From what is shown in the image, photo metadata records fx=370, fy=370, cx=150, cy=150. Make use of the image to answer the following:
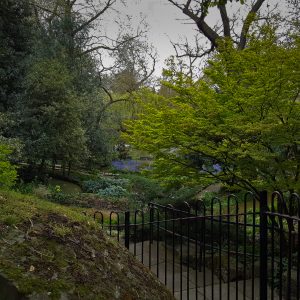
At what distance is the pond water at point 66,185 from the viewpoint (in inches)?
627

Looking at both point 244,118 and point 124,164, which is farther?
point 124,164

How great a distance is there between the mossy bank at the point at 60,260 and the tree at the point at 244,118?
9.70 feet

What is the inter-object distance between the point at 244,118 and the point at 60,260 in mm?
3697

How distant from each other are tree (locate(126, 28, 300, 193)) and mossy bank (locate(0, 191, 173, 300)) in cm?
296

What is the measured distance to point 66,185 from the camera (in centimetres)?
1650

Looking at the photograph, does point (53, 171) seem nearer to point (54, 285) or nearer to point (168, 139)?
point (168, 139)

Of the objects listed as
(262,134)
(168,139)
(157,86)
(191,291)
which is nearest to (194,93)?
(168,139)

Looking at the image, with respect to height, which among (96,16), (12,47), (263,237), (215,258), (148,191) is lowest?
(215,258)

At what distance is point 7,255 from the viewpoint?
1.82 m

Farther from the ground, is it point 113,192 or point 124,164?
point 124,164

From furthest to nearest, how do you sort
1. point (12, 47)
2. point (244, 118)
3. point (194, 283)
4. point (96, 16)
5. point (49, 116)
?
point (96, 16)
point (12, 47)
point (49, 116)
point (194, 283)
point (244, 118)

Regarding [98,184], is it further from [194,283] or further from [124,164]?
[194,283]

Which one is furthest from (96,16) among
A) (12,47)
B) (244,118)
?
(244,118)

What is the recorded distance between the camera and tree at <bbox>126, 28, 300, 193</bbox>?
4.91 meters
